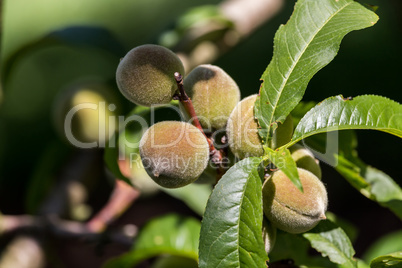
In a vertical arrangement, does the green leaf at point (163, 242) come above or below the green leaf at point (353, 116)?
below

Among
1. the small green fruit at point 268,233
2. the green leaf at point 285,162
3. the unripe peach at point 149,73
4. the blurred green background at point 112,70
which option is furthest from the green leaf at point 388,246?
the blurred green background at point 112,70

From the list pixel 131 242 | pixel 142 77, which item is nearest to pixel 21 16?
pixel 131 242

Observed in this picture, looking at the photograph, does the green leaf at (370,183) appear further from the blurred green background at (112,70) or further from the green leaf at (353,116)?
the blurred green background at (112,70)

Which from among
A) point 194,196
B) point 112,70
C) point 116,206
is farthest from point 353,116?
point 112,70

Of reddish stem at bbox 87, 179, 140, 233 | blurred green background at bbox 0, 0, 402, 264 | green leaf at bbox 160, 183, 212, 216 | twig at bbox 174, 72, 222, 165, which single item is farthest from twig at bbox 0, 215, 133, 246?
blurred green background at bbox 0, 0, 402, 264

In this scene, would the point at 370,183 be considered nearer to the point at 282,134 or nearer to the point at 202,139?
the point at 282,134

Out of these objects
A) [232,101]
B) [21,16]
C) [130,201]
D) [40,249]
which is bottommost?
[40,249]

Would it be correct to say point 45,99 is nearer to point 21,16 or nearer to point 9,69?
point 21,16
